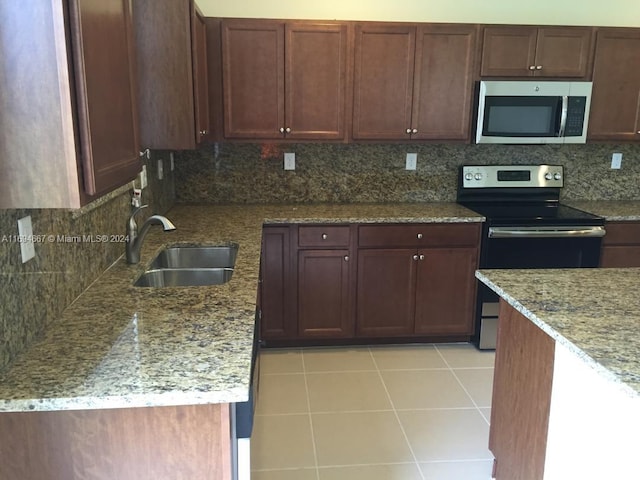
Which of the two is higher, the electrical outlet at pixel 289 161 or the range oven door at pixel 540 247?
the electrical outlet at pixel 289 161

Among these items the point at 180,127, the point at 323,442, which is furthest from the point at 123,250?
the point at 323,442

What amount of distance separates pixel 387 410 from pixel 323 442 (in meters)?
0.44

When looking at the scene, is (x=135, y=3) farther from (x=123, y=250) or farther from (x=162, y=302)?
(x=162, y=302)

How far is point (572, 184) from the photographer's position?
396 centimetres

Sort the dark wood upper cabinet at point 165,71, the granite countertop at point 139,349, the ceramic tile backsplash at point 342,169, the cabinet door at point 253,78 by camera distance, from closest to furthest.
→ the granite countertop at point 139,349
the dark wood upper cabinet at point 165,71
the cabinet door at point 253,78
the ceramic tile backsplash at point 342,169

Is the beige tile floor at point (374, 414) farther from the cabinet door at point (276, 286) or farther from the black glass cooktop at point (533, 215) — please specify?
the black glass cooktop at point (533, 215)

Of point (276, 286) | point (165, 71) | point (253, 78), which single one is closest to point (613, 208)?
point (276, 286)

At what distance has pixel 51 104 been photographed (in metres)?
1.10

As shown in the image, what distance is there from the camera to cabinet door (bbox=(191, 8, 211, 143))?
2.74 metres

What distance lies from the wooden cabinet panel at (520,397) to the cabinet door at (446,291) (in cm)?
130

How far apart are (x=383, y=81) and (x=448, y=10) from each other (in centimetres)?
77

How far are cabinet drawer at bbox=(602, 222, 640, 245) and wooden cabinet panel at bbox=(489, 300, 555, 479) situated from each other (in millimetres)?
1764

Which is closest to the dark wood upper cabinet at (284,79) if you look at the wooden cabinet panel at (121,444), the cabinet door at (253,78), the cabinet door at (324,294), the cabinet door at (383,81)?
the cabinet door at (253,78)

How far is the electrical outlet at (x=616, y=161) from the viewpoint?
12.9 ft
